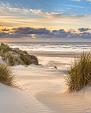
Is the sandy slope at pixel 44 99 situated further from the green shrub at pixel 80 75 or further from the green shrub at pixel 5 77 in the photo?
the green shrub at pixel 5 77

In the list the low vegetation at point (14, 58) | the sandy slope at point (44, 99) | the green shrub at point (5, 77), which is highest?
the green shrub at point (5, 77)

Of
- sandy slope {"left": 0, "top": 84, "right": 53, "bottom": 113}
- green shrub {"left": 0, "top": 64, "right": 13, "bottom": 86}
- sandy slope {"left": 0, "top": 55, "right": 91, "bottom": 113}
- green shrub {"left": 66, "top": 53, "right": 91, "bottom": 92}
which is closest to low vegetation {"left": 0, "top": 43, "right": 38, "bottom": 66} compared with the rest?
sandy slope {"left": 0, "top": 55, "right": 91, "bottom": 113}

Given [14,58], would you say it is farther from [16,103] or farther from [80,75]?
[16,103]

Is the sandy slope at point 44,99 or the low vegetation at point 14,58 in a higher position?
the sandy slope at point 44,99

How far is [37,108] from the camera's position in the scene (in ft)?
23.5

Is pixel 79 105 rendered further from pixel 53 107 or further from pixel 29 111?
pixel 29 111

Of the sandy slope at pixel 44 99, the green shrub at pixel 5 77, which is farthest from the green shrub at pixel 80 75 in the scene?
the green shrub at pixel 5 77

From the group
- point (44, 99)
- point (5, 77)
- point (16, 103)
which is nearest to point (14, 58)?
point (5, 77)

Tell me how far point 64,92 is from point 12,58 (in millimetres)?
8369

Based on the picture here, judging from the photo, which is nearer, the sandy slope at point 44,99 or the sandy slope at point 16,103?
the sandy slope at point 16,103

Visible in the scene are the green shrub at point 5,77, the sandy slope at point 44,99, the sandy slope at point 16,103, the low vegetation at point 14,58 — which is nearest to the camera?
the sandy slope at point 16,103

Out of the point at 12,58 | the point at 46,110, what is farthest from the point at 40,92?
the point at 12,58

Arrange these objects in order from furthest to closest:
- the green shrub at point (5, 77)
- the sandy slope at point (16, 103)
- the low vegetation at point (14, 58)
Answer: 1. the low vegetation at point (14, 58)
2. the green shrub at point (5, 77)
3. the sandy slope at point (16, 103)

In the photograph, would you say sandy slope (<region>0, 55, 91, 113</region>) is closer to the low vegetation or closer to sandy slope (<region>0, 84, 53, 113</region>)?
sandy slope (<region>0, 84, 53, 113</region>)
